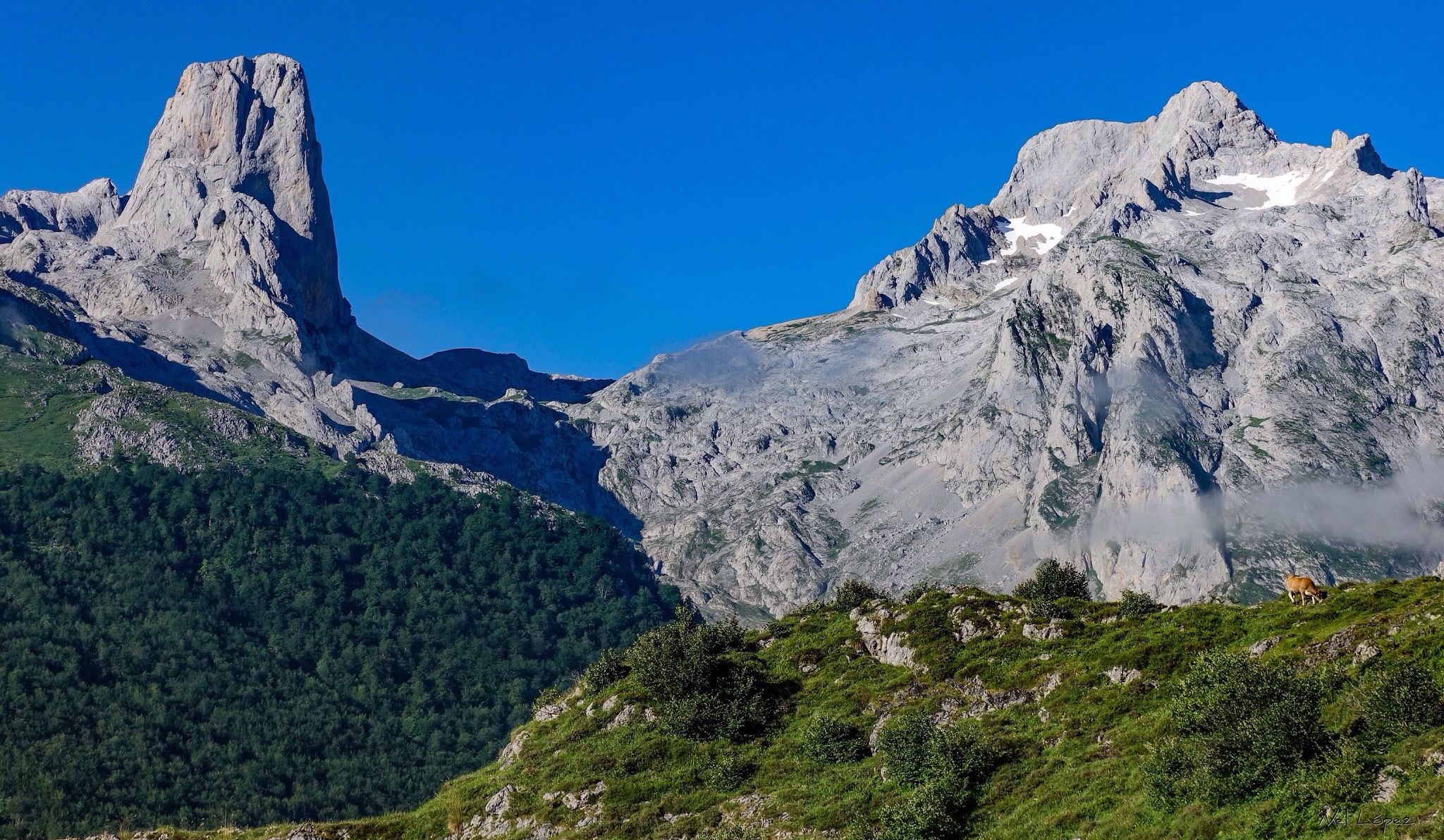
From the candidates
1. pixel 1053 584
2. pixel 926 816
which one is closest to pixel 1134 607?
pixel 1053 584

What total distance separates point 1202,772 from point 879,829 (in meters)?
15.7

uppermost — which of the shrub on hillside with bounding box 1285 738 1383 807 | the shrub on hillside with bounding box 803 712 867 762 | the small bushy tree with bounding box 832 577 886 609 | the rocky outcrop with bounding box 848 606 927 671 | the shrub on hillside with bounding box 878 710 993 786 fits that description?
the small bushy tree with bounding box 832 577 886 609

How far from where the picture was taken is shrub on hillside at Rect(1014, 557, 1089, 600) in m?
112

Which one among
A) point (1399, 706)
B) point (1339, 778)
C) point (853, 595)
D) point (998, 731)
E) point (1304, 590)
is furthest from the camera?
point (853, 595)

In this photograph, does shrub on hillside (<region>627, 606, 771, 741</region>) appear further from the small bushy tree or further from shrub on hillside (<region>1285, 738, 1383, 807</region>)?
shrub on hillside (<region>1285, 738, 1383, 807</region>)

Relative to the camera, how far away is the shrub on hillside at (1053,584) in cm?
11169

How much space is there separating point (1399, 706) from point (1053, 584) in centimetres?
6607

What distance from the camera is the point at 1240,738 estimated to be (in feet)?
169

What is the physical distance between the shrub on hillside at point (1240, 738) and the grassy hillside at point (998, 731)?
0.10 m

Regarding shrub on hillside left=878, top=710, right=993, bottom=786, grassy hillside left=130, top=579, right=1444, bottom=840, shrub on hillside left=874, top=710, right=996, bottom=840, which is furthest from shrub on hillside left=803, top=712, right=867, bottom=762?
shrub on hillside left=878, top=710, right=993, bottom=786

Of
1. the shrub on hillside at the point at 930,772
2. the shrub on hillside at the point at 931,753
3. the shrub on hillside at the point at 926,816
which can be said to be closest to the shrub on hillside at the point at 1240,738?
the shrub on hillside at the point at 926,816

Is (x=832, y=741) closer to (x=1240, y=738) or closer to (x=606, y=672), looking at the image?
(x=1240, y=738)

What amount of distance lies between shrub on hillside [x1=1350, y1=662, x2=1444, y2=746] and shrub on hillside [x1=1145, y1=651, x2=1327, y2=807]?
2.07m

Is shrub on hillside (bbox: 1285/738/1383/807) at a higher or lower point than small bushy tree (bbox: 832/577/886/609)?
lower
